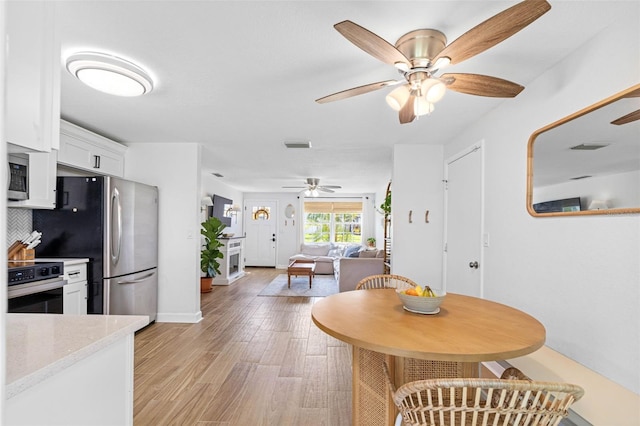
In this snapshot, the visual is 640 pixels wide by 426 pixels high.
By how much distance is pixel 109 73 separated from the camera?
1.99 meters

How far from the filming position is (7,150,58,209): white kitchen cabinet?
264 cm

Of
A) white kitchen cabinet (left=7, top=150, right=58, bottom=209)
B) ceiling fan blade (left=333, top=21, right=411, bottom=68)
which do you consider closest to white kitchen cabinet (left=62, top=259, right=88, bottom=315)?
white kitchen cabinet (left=7, top=150, right=58, bottom=209)

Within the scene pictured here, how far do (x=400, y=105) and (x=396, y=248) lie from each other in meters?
2.39

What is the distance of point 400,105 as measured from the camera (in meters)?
1.78

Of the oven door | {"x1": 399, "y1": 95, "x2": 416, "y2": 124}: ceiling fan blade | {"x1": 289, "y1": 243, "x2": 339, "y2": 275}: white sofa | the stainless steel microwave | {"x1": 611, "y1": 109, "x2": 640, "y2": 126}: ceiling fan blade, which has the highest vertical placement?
{"x1": 399, "y1": 95, "x2": 416, "y2": 124}: ceiling fan blade

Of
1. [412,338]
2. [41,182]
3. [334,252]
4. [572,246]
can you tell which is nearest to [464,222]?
[572,246]

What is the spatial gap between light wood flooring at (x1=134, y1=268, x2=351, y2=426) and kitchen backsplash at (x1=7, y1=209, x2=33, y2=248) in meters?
1.53

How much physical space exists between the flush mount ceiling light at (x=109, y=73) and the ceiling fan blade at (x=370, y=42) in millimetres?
1531

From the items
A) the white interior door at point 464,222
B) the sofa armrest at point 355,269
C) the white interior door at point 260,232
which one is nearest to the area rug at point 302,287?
the sofa armrest at point 355,269

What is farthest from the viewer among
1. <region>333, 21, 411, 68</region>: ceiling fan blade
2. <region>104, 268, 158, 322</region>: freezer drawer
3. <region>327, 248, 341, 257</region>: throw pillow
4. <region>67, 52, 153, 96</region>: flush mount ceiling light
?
<region>327, 248, 341, 257</region>: throw pillow

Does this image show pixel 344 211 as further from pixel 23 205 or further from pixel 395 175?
pixel 23 205

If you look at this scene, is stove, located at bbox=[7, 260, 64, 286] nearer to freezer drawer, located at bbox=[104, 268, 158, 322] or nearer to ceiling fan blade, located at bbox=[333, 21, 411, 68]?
freezer drawer, located at bbox=[104, 268, 158, 322]

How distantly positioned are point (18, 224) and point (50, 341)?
285cm

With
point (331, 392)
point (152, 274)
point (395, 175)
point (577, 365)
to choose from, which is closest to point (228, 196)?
point (152, 274)
